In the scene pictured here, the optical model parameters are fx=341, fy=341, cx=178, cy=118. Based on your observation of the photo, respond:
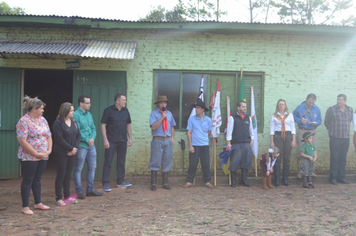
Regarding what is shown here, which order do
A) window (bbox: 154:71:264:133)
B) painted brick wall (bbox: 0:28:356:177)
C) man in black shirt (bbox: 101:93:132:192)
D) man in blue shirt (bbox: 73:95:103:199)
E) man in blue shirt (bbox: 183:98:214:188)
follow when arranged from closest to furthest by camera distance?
man in blue shirt (bbox: 73:95:103:199) → man in black shirt (bbox: 101:93:132:192) → man in blue shirt (bbox: 183:98:214:188) → painted brick wall (bbox: 0:28:356:177) → window (bbox: 154:71:264:133)

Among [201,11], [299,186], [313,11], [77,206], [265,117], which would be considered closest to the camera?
[77,206]

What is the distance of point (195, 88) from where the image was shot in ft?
27.4

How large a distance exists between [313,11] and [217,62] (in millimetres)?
20629

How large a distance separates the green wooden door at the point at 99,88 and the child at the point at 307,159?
436cm

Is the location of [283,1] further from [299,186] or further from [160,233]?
[160,233]

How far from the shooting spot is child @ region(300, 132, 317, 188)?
766 cm

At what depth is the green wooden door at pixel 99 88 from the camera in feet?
26.3

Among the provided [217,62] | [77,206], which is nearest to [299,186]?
[217,62]

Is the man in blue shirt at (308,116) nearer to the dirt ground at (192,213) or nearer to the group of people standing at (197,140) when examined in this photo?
the group of people standing at (197,140)

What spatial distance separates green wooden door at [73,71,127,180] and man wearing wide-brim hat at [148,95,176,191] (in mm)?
1260

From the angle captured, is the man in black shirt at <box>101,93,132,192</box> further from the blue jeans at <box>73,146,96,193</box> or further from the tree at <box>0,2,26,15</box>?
the tree at <box>0,2,26,15</box>

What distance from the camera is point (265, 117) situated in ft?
27.6

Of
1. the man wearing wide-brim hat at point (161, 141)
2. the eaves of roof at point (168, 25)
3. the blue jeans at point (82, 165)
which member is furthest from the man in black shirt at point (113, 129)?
the eaves of roof at point (168, 25)

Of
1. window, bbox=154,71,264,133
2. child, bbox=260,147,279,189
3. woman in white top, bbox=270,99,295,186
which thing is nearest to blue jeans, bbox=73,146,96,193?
window, bbox=154,71,264,133
